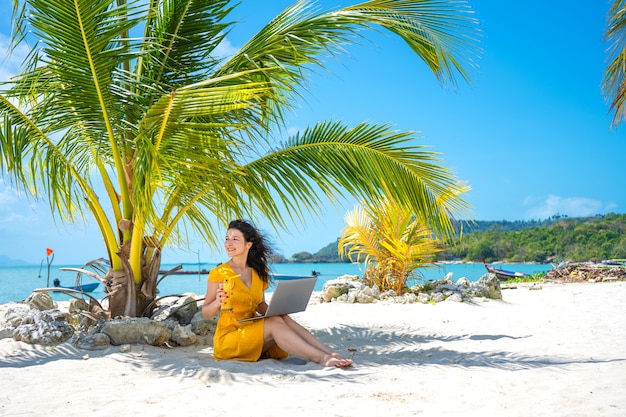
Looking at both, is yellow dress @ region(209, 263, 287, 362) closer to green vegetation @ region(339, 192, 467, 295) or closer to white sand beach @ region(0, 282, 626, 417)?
white sand beach @ region(0, 282, 626, 417)

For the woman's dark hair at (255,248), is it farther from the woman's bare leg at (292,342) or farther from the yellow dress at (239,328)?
the woman's bare leg at (292,342)

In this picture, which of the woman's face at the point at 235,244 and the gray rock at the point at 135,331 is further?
the gray rock at the point at 135,331

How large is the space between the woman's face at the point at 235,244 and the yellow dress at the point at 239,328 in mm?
128

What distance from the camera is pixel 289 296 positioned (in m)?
4.35

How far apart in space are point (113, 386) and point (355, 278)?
713cm

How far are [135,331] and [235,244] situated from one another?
1.34 meters

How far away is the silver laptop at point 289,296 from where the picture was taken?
4204 millimetres

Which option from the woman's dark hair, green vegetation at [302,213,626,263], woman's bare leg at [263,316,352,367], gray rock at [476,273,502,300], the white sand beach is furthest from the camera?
green vegetation at [302,213,626,263]

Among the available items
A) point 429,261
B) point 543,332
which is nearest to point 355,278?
point 429,261

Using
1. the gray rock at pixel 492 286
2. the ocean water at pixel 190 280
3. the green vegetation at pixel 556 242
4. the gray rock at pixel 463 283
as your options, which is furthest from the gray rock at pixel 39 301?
the green vegetation at pixel 556 242

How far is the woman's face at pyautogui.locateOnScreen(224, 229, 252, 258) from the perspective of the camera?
454 cm

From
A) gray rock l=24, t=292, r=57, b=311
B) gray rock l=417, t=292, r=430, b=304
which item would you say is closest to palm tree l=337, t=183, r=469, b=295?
gray rock l=417, t=292, r=430, b=304

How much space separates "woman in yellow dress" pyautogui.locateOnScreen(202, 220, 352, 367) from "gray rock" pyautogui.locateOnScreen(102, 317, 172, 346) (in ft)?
2.72

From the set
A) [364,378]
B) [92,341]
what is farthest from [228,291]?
[92,341]
